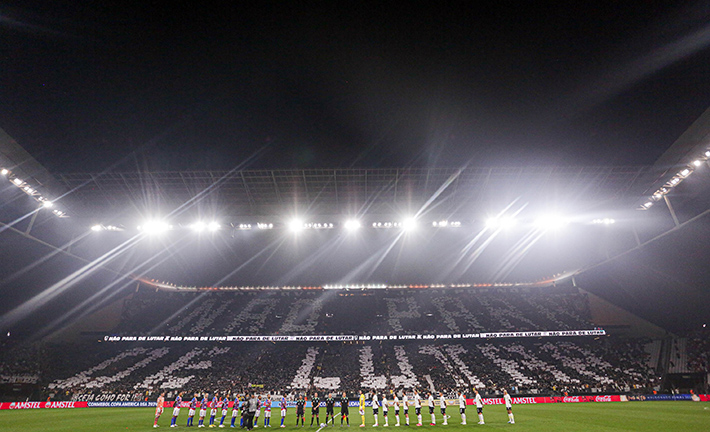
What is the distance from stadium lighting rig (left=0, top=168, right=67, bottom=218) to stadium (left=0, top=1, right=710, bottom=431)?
0.48ft

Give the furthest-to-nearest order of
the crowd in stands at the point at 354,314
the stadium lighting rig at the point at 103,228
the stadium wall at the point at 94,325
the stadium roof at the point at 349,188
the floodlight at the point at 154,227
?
the crowd in stands at the point at 354,314 → the stadium wall at the point at 94,325 → the stadium lighting rig at the point at 103,228 → the floodlight at the point at 154,227 → the stadium roof at the point at 349,188

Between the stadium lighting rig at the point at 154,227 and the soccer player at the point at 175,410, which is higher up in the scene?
the stadium lighting rig at the point at 154,227

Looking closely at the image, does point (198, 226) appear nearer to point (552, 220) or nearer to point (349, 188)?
point (349, 188)

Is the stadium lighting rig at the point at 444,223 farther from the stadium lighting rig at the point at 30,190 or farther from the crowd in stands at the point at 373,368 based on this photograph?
the stadium lighting rig at the point at 30,190

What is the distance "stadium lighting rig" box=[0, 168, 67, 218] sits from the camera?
21.3 meters

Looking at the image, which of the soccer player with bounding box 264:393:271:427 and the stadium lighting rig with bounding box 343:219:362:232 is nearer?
the soccer player with bounding box 264:393:271:427

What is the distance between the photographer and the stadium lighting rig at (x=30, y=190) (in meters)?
21.3

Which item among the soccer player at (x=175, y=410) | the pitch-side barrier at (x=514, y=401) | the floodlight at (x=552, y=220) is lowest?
the pitch-side barrier at (x=514, y=401)

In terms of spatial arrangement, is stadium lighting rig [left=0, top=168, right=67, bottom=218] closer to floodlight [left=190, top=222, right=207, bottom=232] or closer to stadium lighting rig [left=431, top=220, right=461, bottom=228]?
floodlight [left=190, top=222, right=207, bottom=232]

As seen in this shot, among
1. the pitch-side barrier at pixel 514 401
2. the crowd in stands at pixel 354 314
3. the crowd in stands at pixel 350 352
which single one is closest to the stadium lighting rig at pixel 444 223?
the crowd in stands at pixel 350 352

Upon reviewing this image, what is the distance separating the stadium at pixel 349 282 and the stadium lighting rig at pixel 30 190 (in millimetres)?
146

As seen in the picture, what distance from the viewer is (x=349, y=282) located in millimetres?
49375

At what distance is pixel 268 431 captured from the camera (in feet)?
52.3

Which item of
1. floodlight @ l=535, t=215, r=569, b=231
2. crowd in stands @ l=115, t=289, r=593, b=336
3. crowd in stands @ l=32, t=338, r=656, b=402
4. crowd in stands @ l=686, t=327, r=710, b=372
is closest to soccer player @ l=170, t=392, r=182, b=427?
crowd in stands @ l=32, t=338, r=656, b=402
